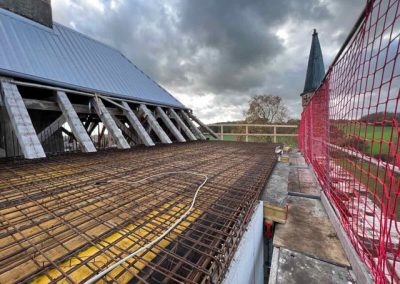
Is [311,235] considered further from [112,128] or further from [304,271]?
[112,128]

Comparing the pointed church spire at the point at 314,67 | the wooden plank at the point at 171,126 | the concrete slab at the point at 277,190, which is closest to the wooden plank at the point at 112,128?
Result: the wooden plank at the point at 171,126

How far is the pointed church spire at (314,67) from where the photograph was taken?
12.4m

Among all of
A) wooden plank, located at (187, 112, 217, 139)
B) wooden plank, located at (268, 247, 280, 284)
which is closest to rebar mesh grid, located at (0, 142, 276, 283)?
wooden plank, located at (268, 247, 280, 284)

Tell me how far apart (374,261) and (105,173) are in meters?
3.39

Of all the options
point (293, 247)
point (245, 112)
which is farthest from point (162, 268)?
point (245, 112)

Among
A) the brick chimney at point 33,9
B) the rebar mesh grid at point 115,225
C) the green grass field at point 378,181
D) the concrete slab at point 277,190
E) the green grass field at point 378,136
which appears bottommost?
the concrete slab at point 277,190

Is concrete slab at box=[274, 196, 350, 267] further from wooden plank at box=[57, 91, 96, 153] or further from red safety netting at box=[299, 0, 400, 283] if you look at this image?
wooden plank at box=[57, 91, 96, 153]

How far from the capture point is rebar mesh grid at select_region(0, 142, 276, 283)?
1.16 m

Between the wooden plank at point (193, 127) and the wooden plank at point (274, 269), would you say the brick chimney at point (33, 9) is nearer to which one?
the wooden plank at point (193, 127)

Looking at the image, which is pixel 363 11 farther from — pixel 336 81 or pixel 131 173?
pixel 131 173

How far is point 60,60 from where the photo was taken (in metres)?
6.46

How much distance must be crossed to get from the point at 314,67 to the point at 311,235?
13708 millimetres

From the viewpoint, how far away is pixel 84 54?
7.97 m

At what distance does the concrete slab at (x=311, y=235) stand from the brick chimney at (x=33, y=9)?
10.3 meters
